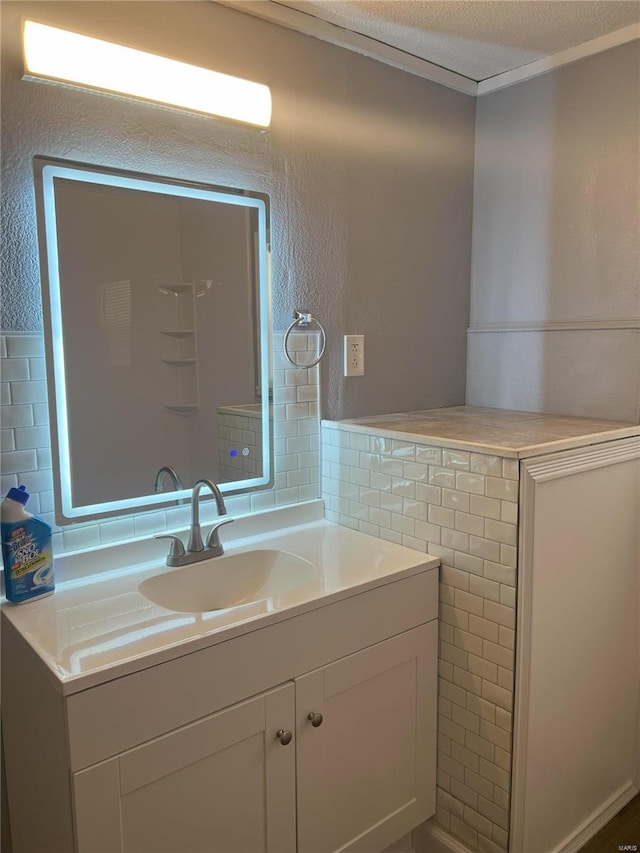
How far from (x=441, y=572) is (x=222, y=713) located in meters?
0.65

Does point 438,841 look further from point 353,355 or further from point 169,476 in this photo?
point 353,355

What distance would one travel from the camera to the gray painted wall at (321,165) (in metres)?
1.33

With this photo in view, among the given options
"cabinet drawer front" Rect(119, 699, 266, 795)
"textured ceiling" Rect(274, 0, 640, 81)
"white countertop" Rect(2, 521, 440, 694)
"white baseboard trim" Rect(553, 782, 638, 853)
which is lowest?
"white baseboard trim" Rect(553, 782, 638, 853)

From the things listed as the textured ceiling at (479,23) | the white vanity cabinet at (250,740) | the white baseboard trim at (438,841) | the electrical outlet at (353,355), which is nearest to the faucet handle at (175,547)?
the white vanity cabinet at (250,740)

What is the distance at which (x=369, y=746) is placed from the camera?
1.46 meters

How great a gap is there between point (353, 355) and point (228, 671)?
1053 mm

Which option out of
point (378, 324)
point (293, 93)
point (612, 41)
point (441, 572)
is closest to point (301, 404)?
point (378, 324)

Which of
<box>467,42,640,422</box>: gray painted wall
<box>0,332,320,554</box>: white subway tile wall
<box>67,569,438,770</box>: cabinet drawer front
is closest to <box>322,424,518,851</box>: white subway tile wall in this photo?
<box>67,569,438,770</box>: cabinet drawer front

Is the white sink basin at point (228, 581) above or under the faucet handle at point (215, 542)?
under

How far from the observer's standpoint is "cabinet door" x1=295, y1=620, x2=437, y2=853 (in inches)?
53.1

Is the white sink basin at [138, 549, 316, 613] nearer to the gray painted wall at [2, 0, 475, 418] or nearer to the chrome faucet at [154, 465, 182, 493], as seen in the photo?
the chrome faucet at [154, 465, 182, 493]

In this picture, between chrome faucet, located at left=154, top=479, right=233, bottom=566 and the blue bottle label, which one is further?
chrome faucet, located at left=154, top=479, right=233, bottom=566

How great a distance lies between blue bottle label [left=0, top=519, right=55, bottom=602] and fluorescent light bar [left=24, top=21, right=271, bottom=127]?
3.09ft

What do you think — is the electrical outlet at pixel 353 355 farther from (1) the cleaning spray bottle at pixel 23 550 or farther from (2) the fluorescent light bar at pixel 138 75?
(1) the cleaning spray bottle at pixel 23 550
